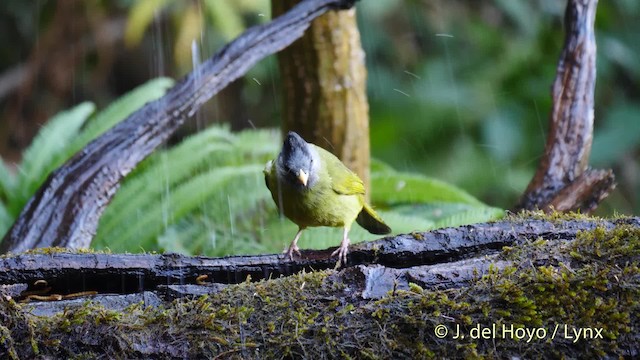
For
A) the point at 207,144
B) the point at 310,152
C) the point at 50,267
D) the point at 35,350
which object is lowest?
the point at 35,350

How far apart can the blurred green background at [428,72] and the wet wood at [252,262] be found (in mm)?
3852

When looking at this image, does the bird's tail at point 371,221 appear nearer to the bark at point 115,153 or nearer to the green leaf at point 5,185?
the bark at point 115,153

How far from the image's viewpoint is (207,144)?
4527mm

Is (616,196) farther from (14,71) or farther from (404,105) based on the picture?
(14,71)

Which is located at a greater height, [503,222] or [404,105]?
[404,105]

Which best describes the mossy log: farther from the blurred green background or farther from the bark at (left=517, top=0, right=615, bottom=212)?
the blurred green background

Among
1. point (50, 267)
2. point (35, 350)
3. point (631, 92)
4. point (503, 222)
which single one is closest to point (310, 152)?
point (503, 222)

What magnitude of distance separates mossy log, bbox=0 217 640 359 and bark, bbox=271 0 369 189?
225 centimetres

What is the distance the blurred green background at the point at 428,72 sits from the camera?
6.22 meters

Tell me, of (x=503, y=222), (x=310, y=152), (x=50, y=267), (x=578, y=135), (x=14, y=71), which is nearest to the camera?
(x=50, y=267)

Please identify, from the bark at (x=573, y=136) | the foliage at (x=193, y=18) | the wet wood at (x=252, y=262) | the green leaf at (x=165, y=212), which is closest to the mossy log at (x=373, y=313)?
the wet wood at (x=252, y=262)

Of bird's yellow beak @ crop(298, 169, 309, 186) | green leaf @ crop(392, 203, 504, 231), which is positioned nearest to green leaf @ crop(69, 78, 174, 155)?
green leaf @ crop(392, 203, 504, 231)

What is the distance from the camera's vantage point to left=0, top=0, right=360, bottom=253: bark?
3.00m

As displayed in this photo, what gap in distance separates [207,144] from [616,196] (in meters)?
4.04
